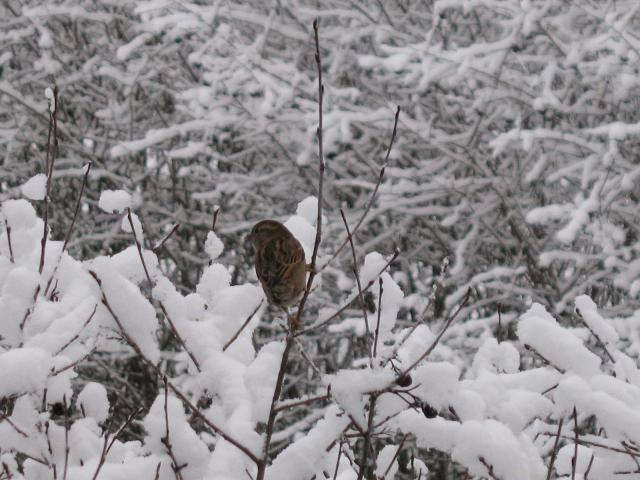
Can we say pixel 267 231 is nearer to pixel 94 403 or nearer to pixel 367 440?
pixel 367 440

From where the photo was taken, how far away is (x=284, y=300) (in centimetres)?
169

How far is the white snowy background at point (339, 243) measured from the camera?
5.23 ft

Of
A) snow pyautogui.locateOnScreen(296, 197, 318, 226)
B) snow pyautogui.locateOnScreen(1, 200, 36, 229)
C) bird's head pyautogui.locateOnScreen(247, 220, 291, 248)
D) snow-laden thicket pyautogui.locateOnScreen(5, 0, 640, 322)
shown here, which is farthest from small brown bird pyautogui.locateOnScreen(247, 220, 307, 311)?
snow-laden thicket pyautogui.locateOnScreen(5, 0, 640, 322)

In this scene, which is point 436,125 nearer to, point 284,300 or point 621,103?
point 621,103

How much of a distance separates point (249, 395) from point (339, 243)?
3898 mm

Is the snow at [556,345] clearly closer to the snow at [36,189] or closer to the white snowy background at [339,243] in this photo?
the white snowy background at [339,243]

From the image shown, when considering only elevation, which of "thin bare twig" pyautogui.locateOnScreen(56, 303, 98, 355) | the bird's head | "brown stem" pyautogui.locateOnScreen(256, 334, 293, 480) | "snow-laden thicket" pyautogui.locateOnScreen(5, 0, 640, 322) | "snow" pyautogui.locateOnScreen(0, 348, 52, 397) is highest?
"snow-laden thicket" pyautogui.locateOnScreen(5, 0, 640, 322)

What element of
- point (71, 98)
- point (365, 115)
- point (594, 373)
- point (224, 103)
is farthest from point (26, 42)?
point (594, 373)

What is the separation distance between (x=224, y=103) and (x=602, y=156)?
2.32 meters

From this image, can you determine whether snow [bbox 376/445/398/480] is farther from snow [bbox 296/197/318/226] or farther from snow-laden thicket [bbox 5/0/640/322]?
snow-laden thicket [bbox 5/0/640/322]

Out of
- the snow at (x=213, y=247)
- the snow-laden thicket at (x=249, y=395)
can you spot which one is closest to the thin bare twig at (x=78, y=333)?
the snow-laden thicket at (x=249, y=395)

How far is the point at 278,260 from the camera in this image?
5.40 feet

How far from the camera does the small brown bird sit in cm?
163

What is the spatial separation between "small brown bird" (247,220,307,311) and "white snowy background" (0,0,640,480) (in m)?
0.06
